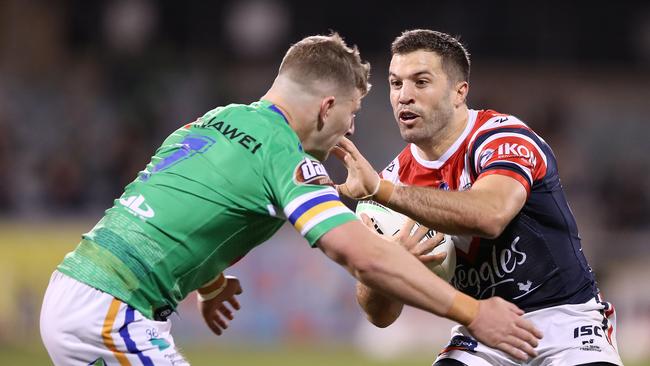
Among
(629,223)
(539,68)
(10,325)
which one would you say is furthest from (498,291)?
(539,68)

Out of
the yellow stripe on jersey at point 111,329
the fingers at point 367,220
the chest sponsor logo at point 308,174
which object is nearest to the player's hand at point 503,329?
the chest sponsor logo at point 308,174

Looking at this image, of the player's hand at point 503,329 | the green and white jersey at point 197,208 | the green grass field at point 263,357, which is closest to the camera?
the green and white jersey at point 197,208

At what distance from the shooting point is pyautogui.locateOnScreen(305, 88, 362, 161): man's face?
4969mm

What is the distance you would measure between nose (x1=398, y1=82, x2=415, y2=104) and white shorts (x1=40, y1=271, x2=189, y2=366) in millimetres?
2268

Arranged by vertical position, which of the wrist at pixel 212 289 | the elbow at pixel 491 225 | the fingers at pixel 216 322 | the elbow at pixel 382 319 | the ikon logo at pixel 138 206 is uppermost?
the elbow at pixel 491 225

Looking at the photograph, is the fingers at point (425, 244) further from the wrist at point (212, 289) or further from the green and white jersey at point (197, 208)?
the wrist at point (212, 289)

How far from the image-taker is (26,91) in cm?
1719

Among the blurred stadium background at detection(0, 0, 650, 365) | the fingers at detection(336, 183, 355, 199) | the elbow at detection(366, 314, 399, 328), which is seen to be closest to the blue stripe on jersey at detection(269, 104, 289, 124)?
the fingers at detection(336, 183, 355, 199)

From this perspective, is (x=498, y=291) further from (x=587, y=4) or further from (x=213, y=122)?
(x=587, y=4)

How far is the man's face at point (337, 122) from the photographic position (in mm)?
4969

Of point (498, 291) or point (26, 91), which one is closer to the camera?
point (498, 291)

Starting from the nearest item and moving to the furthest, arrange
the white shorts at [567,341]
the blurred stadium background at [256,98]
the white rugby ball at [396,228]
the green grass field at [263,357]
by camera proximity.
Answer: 1. the white shorts at [567,341]
2. the white rugby ball at [396,228]
3. the green grass field at [263,357]
4. the blurred stadium background at [256,98]

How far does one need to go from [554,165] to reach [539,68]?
15773 millimetres

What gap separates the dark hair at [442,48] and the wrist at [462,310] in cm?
202
